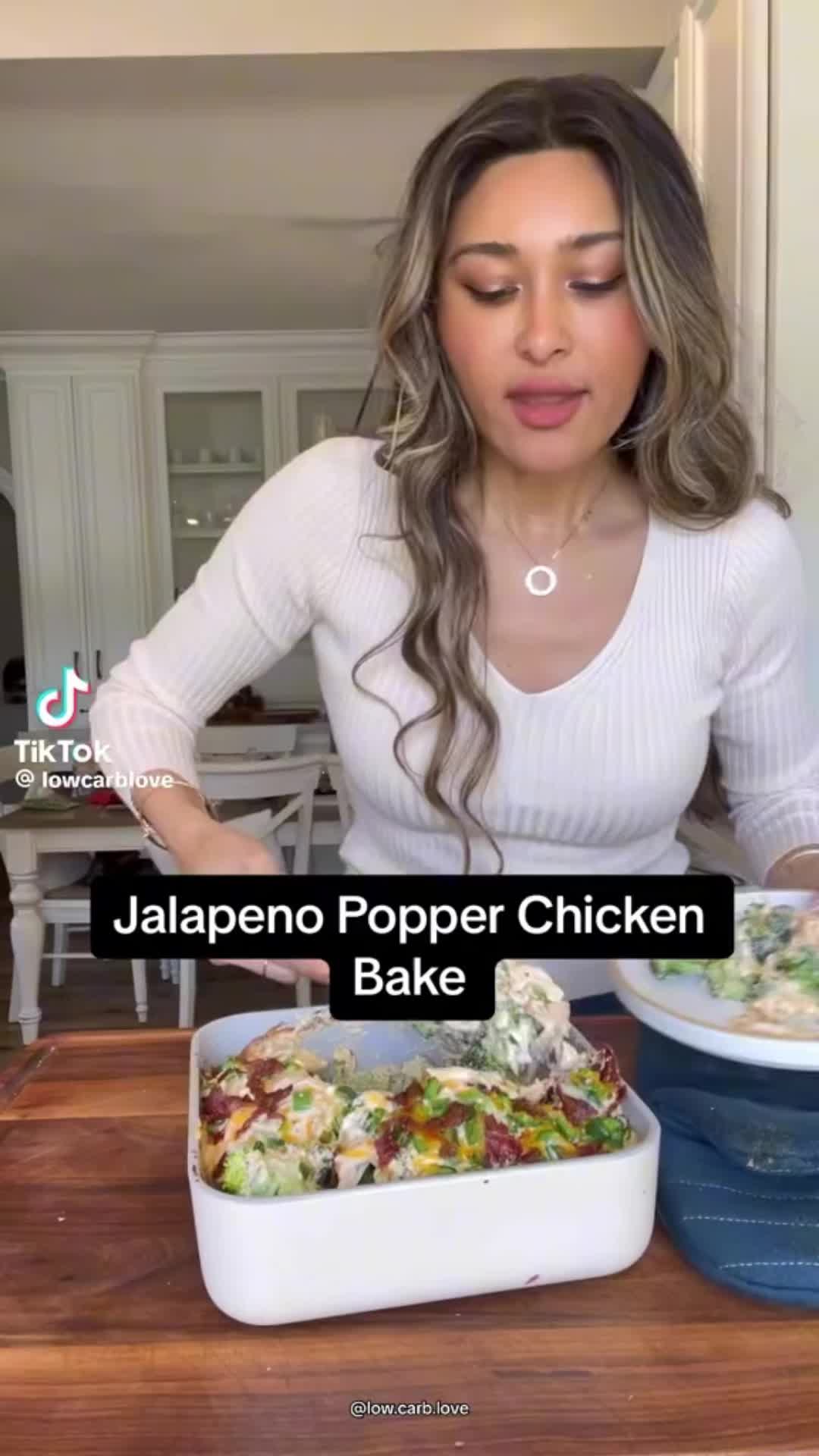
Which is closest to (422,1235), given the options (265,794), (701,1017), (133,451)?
(701,1017)

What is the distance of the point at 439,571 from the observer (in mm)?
596

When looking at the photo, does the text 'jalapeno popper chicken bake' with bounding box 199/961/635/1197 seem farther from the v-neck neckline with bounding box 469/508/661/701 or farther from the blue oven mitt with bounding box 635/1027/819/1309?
the v-neck neckline with bounding box 469/508/661/701

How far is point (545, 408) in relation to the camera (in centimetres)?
50

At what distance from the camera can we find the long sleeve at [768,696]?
1.97 ft

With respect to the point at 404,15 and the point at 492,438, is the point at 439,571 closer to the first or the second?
the point at 492,438

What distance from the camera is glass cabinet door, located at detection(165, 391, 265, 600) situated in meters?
2.86

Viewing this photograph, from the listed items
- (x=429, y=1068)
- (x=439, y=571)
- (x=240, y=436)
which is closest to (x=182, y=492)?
(x=240, y=436)

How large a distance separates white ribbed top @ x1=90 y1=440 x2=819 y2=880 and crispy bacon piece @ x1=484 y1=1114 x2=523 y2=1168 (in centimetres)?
28

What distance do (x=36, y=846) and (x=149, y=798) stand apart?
3.86 ft

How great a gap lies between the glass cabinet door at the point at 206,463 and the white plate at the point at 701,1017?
2584 millimetres

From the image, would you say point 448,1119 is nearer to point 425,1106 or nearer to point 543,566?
point 425,1106

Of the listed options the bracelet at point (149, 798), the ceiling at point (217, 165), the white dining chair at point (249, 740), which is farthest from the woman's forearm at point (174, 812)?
the white dining chair at point (249, 740)

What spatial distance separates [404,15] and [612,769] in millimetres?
1000

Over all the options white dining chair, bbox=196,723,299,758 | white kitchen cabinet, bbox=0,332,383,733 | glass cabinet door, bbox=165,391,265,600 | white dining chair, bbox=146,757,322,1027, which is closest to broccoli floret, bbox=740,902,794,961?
white dining chair, bbox=146,757,322,1027
